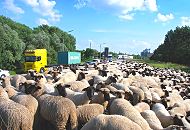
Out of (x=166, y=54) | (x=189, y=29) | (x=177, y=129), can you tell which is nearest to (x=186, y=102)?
(x=177, y=129)

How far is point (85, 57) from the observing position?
414 ft

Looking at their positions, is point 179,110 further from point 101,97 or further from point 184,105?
point 101,97

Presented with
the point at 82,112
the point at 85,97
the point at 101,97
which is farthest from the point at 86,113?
the point at 101,97

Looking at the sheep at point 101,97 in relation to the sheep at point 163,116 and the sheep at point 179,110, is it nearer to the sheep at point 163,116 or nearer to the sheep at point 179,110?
the sheep at point 163,116

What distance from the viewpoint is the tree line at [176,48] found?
109750 millimetres

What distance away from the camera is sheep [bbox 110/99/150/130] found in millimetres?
10484

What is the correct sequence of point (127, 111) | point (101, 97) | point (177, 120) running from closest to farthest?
point (127, 111) < point (177, 120) < point (101, 97)

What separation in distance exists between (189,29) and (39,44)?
5999 cm

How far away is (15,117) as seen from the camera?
389 inches

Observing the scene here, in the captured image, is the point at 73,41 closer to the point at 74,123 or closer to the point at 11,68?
the point at 11,68

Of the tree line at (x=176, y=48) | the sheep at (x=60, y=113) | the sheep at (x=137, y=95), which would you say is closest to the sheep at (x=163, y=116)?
the sheep at (x=137, y=95)

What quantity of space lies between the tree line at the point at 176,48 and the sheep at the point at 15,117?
9948cm

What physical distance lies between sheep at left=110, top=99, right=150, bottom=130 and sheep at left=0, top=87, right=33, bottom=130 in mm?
2654

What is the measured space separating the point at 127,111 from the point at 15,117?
326 cm
